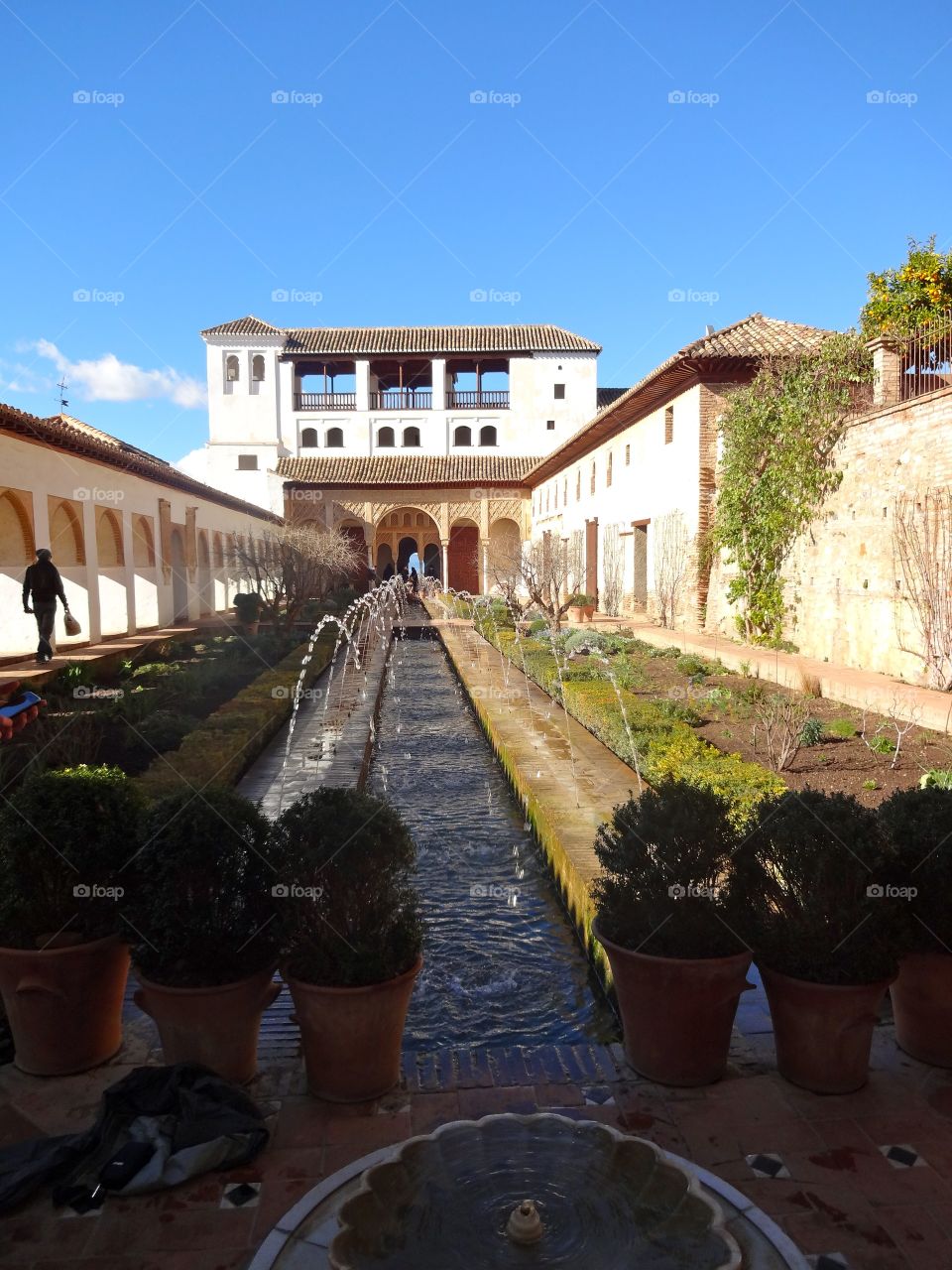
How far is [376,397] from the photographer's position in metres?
39.9

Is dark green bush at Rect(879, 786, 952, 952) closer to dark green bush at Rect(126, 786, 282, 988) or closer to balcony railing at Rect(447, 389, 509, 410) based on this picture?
dark green bush at Rect(126, 786, 282, 988)

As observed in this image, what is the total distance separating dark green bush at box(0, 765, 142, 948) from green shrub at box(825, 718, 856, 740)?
6557 mm

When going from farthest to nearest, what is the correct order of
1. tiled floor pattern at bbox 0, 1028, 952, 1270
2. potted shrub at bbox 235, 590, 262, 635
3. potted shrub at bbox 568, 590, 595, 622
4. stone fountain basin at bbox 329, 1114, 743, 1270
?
1. potted shrub at bbox 568, 590, 595, 622
2. potted shrub at bbox 235, 590, 262, 635
3. tiled floor pattern at bbox 0, 1028, 952, 1270
4. stone fountain basin at bbox 329, 1114, 743, 1270

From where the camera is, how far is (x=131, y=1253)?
2.32 m

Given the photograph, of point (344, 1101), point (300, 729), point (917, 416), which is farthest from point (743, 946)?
point (917, 416)

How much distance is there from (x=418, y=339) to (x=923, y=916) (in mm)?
39401

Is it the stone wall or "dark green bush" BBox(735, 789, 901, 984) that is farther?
the stone wall

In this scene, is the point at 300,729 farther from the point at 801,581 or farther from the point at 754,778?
the point at 801,581

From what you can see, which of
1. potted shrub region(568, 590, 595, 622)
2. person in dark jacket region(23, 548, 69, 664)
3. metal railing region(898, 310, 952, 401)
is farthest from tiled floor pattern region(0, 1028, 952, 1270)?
potted shrub region(568, 590, 595, 622)

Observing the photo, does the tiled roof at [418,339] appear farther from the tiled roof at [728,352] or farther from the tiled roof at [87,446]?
the tiled roof at [728,352]

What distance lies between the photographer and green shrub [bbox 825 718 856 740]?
26.3ft

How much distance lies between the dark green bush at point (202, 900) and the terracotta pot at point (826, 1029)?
171 cm

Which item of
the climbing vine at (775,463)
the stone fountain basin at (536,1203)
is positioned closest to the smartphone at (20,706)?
the stone fountain basin at (536,1203)

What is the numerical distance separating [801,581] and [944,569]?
11.1 feet
